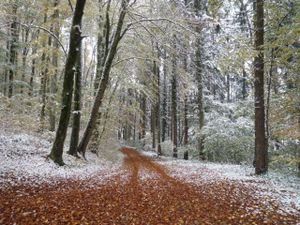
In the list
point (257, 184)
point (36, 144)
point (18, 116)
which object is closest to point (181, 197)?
point (257, 184)

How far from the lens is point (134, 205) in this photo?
680 centimetres

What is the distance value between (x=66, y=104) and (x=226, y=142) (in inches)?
394

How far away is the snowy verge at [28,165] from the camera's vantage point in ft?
28.0

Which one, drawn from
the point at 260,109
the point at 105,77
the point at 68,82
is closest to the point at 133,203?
the point at 68,82

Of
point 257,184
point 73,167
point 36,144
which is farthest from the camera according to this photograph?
point 36,144

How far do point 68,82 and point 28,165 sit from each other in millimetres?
3465

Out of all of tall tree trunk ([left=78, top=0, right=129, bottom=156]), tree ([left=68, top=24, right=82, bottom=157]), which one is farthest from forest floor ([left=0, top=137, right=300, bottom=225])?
tall tree trunk ([left=78, top=0, right=129, bottom=156])

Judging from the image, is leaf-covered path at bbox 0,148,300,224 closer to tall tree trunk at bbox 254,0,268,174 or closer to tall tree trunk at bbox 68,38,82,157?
tall tree trunk at bbox 254,0,268,174

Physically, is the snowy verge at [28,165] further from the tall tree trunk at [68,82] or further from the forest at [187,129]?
the tall tree trunk at [68,82]

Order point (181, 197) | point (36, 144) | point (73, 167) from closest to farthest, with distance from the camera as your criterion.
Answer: point (181, 197) → point (73, 167) → point (36, 144)

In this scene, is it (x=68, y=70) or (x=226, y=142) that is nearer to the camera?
(x=68, y=70)

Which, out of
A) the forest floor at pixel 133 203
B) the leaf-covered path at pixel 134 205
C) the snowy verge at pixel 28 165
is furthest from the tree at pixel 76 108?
the leaf-covered path at pixel 134 205

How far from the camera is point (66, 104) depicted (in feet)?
37.4

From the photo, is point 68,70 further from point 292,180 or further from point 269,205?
point 292,180
